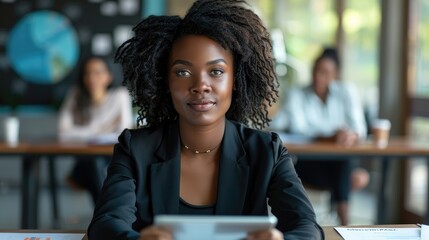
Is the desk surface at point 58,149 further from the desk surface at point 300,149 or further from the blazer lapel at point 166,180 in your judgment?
the blazer lapel at point 166,180

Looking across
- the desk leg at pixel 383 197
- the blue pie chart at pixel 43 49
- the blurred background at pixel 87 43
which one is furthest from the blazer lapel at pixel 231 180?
the blue pie chart at pixel 43 49

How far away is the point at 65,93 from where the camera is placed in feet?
19.6

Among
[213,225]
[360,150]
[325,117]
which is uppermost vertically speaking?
[213,225]

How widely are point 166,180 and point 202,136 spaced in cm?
14

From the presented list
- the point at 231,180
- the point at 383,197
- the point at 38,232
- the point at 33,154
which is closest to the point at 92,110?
the point at 33,154

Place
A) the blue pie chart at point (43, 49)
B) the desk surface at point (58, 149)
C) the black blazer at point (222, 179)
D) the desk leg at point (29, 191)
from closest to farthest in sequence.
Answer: the black blazer at point (222, 179) < the desk surface at point (58, 149) < the desk leg at point (29, 191) < the blue pie chart at point (43, 49)

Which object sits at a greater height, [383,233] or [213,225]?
[213,225]

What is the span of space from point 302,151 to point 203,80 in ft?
7.43

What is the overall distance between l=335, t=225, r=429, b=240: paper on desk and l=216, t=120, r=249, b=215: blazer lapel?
0.87ft

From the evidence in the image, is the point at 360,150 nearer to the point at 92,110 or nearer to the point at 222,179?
the point at 92,110

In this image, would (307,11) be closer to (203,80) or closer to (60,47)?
(60,47)

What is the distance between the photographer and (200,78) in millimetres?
1432

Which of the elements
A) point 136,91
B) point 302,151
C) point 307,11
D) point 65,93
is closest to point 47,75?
point 65,93

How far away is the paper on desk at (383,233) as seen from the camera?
1461mm
